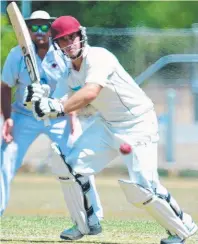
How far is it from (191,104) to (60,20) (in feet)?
20.2

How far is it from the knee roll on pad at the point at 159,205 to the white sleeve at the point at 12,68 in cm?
172

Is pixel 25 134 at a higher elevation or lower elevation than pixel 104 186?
higher

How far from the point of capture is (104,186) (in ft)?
41.9

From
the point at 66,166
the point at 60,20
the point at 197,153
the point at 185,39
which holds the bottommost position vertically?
the point at 197,153

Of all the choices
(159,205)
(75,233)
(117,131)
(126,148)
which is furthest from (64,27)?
(75,233)

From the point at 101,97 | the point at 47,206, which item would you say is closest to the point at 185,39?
the point at 47,206

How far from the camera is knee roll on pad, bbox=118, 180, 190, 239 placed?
25.6 feet

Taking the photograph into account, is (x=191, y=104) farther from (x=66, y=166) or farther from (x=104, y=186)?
(x=66, y=166)

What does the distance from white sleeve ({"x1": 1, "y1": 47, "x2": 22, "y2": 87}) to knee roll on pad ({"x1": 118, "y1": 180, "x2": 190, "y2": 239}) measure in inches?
67.7

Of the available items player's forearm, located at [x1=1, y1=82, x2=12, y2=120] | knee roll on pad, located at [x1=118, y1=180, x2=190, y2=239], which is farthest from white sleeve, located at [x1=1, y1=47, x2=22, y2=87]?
knee roll on pad, located at [x1=118, y1=180, x2=190, y2=239]

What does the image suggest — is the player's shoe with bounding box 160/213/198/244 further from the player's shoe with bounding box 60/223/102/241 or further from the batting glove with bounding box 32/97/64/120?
the batting glove with bounding box 32/97/64/120

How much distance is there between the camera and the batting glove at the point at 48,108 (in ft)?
24.9

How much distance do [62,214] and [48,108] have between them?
10.0 ft

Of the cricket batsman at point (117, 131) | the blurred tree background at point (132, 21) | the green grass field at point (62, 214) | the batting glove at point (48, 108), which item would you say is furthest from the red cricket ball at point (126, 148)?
the blurred tree background at point (132, 21)
